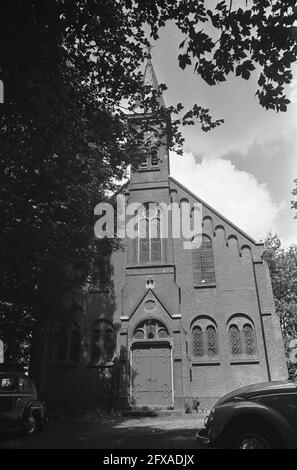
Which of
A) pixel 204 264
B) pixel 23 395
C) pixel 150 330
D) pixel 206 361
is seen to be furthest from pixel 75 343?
pixel 23 395

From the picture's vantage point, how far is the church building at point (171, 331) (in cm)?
1903

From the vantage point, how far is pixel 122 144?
10133mm

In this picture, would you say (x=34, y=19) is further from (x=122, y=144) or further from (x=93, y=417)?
(x=93, y=417)

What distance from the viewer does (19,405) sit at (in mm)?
10836

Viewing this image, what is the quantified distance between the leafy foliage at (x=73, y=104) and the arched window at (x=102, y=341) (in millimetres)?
5071

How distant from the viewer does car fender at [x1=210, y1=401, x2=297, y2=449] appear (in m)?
5.46

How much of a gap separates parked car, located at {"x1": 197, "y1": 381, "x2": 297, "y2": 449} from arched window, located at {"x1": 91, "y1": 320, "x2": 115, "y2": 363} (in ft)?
48.7

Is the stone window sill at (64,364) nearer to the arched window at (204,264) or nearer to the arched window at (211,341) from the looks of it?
the arched window at (211,341)

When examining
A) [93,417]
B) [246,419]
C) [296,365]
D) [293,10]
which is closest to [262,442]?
[246,419]

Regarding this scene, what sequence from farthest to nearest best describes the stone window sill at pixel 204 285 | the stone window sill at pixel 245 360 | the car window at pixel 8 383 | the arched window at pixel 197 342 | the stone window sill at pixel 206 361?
the stone window sill at pixel 204 285 → the arched window at pixel 197 342 → the stone window sill at pixel 206 361 → the stone window sill at pixel 245 360 → the car window at pixel 8 383

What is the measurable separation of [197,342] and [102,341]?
4985mm

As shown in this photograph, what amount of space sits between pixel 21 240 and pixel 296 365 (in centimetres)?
2579

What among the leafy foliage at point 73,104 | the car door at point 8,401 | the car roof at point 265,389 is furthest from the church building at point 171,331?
the car roof at point 265,389

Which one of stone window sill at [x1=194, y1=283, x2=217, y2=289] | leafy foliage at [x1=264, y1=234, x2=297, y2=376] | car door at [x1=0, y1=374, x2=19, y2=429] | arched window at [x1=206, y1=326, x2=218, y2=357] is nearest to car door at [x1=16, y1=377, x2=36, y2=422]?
car door at [x1=0, y1=374, x2=19, y2=429]
